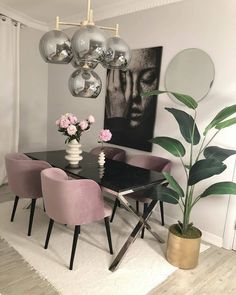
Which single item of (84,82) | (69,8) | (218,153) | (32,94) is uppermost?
(69,8)

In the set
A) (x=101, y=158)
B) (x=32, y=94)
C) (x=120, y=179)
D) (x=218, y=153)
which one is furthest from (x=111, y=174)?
(x=32, y=94)

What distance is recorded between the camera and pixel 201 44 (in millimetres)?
2965

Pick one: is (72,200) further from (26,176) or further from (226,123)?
(226,123)

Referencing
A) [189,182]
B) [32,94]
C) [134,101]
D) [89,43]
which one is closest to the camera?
[89,43]

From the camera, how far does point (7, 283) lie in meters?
2.12

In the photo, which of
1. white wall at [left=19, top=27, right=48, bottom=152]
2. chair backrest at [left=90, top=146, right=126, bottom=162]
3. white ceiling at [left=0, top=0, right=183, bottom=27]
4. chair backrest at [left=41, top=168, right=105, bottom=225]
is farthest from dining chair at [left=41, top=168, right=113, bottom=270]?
white wall at [left=19, top=27, right=48, bottom=152]

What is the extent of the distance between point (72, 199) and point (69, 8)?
3.10m

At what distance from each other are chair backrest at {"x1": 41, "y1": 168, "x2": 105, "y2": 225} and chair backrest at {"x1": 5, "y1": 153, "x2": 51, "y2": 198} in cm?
44

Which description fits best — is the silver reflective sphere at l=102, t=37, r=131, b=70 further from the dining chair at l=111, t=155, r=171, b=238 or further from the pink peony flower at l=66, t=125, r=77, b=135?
the dining chair at l=111, t=155, r=171, b=238

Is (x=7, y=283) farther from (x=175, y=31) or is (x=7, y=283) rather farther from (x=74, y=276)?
(x=175, y=31)

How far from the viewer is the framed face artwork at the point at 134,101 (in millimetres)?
3455

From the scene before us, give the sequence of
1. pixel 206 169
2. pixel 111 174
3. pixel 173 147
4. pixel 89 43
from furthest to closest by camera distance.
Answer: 1. pixel 111 174
2. pixel 173 147
3. pixel 206 169
4. pixel 89 43

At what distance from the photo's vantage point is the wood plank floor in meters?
2.10

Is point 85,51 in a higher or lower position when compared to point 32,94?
higher
